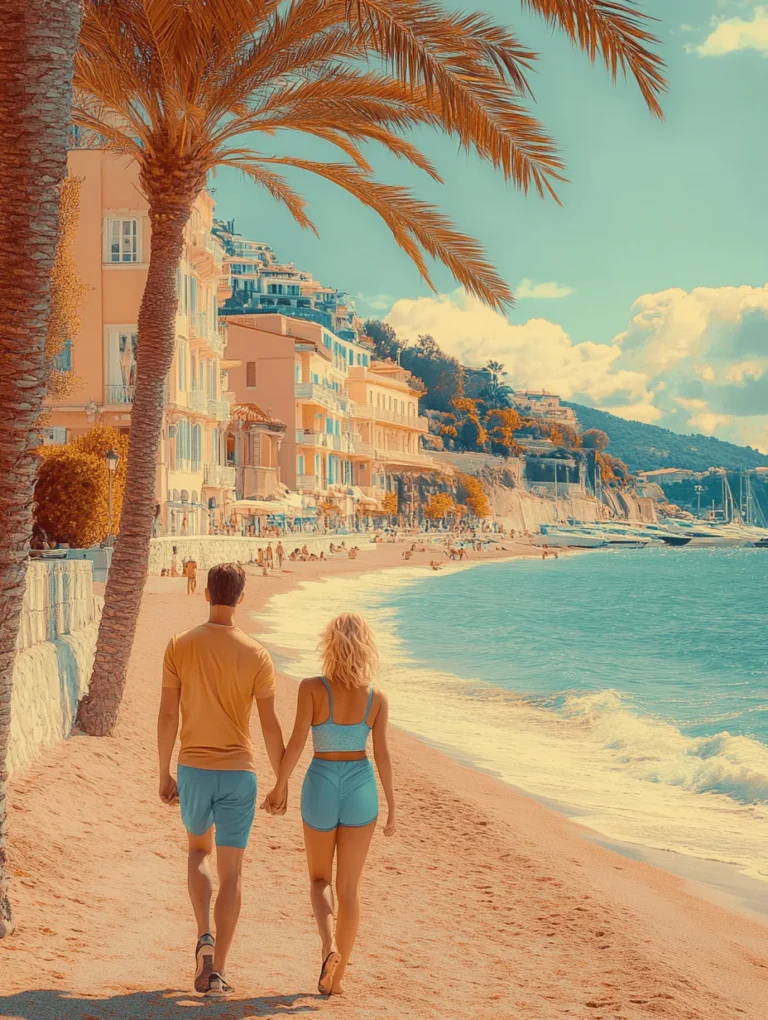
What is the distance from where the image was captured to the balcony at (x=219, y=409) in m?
41.6

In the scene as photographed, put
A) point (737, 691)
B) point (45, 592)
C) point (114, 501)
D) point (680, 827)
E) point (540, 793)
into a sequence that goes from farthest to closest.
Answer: point (114, 501)
point (737, 691)
point (540, 793)
point (680, 827)
point (45, 592)

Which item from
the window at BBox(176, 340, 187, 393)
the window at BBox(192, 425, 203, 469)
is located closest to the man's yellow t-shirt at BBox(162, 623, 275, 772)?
the window at BBox(176, 340, 187, 393)

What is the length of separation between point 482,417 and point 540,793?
14337 cm

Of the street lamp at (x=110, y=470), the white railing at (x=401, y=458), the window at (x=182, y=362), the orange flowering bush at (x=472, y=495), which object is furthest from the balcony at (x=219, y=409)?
the orange flowering bush at (x=472, y=495)

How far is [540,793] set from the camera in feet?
35.2

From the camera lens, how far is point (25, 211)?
189 inches

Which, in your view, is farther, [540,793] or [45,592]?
[540,793]

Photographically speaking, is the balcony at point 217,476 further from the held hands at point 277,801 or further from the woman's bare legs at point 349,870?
the woman's bare legs at point 349,870

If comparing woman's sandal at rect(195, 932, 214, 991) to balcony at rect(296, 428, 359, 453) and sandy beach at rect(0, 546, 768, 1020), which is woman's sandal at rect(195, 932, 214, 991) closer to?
sandy beach at rect(0, 546, 768, 1020)

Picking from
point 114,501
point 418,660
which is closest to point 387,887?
point 418,660

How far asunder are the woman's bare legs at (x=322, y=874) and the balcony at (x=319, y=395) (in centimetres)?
6232

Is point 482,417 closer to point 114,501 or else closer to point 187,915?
point 114,501

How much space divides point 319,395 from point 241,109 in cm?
5855

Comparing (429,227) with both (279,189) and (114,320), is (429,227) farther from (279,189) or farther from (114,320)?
(114,320)
